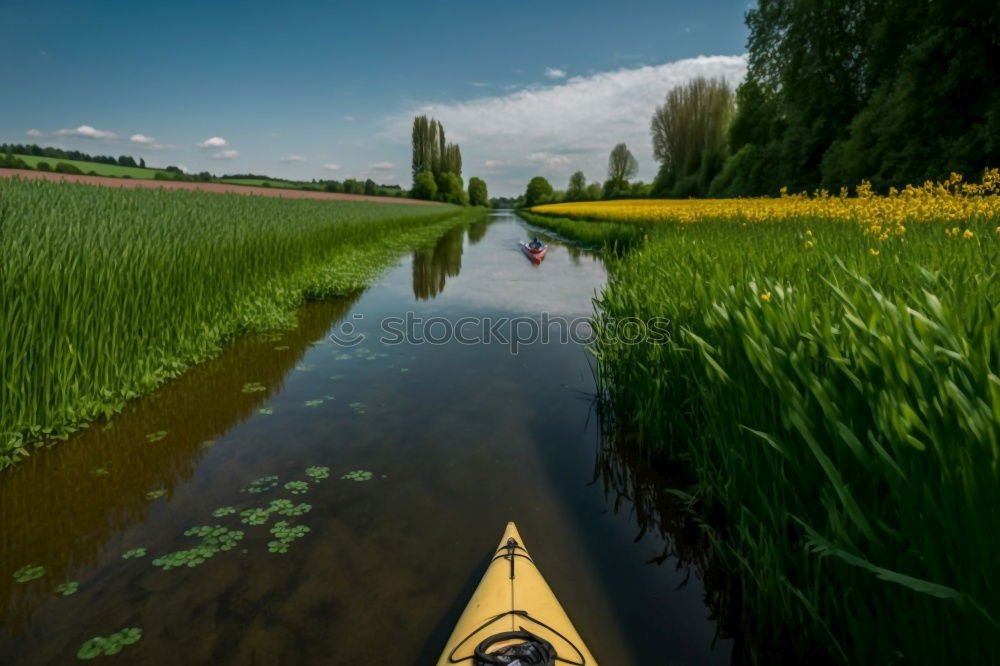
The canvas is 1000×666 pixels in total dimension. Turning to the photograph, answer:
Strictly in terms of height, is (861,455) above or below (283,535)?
above

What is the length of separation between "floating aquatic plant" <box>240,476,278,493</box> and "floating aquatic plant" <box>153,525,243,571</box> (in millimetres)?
492

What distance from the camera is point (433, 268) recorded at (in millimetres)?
17078

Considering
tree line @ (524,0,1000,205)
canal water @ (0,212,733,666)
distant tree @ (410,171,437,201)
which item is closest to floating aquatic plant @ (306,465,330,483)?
canal water @ (0,212,733,666)

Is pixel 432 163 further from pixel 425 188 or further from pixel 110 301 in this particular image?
pixel 110 301

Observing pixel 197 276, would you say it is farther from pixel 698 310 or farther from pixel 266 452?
pixel 698 310

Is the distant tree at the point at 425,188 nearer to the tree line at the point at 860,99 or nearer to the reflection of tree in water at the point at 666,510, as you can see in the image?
the tree line at the point at 860,99

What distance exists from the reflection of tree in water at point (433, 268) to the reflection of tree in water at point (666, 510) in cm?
795

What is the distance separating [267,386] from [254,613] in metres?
3.78

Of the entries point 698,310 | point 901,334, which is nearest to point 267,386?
point 698,310

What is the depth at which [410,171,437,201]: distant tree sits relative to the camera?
89.2 metres

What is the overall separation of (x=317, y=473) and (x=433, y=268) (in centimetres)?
1327

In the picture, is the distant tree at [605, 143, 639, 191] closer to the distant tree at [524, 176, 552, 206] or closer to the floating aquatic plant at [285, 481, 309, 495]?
the distant tree at [524, 176, 552, 206]

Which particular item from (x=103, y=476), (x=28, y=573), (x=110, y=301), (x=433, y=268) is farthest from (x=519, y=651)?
(x=433, y=268)

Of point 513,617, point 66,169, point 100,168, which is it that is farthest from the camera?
point 100,168
